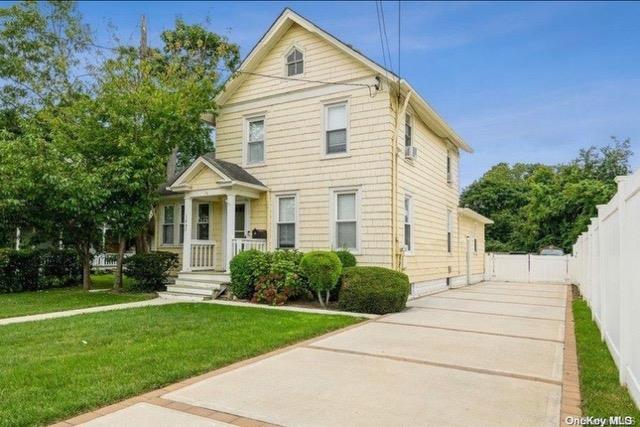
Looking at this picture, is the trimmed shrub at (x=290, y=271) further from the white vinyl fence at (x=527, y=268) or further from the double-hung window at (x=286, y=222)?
the white vinyl fence at (x=527, y=268)

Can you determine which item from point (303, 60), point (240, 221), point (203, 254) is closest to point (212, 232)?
point (203, 254)

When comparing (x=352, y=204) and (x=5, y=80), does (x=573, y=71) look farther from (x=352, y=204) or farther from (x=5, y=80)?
(x=5, y=80)

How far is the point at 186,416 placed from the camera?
3.82 metres

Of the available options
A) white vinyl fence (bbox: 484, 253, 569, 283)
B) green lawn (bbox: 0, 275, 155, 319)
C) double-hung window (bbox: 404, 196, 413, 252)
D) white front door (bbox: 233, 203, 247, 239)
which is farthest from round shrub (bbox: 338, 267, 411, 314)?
white vinyl fence (bbox: 484, 253, 569, 283)

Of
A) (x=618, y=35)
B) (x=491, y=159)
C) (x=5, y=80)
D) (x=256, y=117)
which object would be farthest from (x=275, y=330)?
(x=491, y=159)

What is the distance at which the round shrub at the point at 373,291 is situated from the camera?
10023 mm

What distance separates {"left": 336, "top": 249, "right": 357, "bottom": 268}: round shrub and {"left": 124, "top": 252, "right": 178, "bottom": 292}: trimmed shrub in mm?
5600

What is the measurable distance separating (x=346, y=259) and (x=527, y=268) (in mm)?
15334

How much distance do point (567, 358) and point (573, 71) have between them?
38.7ft

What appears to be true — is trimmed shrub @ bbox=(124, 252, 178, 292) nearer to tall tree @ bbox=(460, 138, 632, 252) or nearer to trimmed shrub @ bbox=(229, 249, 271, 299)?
trimmed shrub @ bbox=(229, 249, 271, 299)

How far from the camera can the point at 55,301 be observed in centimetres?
1130

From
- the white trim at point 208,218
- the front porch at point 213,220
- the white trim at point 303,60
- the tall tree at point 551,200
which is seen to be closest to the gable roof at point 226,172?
the front porch at point 213,220

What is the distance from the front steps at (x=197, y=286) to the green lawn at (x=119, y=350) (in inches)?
96.1

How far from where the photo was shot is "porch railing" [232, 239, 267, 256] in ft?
42.4
